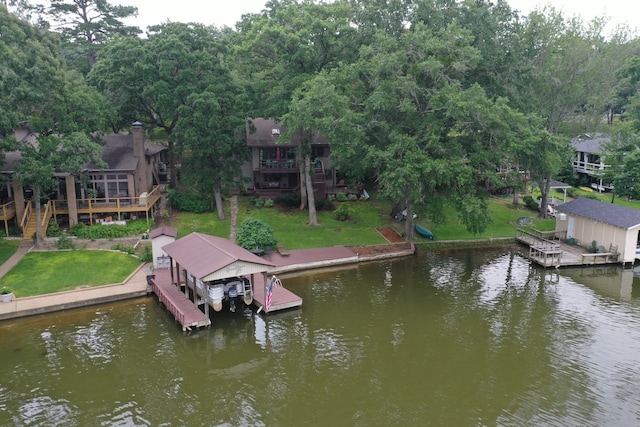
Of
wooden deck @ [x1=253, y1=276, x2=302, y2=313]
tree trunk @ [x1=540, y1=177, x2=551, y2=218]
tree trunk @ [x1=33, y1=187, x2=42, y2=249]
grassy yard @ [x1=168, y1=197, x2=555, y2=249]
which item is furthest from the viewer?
tree trunk @ [x1=540, y1=177, x2=551, y2=218]

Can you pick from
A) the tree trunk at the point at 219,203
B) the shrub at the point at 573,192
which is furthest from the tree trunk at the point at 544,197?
the tree trunk at the point at 219,203

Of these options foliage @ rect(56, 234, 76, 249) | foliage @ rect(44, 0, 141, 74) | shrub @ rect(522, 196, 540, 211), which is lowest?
foliage @ rect(56, 234, 76, 249)

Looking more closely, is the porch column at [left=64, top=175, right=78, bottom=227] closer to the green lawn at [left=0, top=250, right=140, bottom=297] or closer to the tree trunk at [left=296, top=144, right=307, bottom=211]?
the green lawn at [left=0, top=250, right=140, bottom=297]

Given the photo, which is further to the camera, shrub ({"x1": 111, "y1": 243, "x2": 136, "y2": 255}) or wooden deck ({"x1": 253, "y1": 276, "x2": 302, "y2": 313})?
shrub ({"x1": 111, "y1": 243, "x2": 136, "y2": 255})

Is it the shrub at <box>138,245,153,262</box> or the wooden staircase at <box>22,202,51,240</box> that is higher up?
the wooden staircase at <box>22,202,51,240</box>

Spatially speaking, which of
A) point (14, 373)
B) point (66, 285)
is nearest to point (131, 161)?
point (66, 285)

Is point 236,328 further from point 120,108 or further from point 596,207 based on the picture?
point 596,207

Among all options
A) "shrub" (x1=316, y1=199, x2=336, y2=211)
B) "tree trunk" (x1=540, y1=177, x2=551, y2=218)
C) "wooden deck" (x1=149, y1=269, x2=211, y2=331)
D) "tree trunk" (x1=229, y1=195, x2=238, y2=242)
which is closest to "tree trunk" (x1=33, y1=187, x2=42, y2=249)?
"wooden deck" (x1=149, y1=269, x2=211, y2=331)

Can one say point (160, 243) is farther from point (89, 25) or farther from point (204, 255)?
point (89, 25)

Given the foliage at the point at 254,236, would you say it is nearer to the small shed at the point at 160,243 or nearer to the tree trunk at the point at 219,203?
the small shed at the point at 160,243
